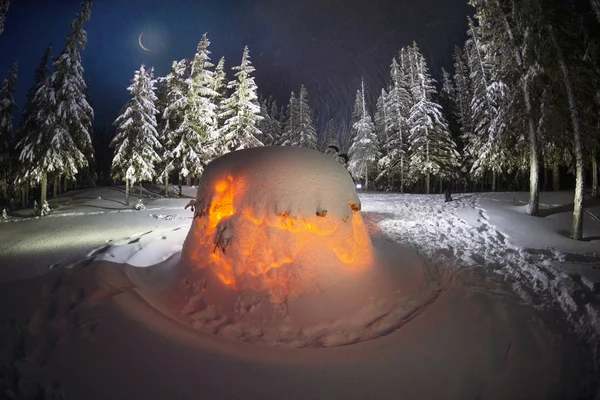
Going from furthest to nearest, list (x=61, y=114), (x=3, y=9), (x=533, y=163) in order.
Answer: (x=61, y=114) < (x=533, y=163) < (x=3, y=9)

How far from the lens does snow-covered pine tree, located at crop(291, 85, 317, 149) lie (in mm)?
34031

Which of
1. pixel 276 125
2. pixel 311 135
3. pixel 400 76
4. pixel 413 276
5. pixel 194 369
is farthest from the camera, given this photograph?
pixel 276 125

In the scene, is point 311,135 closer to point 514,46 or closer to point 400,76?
point 400,76

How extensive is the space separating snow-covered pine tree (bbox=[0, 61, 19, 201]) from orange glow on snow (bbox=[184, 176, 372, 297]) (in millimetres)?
31672

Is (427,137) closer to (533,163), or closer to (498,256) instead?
(533,163)

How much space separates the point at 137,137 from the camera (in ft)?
70.3

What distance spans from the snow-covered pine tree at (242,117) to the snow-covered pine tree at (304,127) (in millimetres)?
10564

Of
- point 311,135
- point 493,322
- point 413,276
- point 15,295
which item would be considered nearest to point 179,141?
point 311,135

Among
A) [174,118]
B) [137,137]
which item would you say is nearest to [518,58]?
[137,137]

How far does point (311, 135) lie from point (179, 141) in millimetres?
16070

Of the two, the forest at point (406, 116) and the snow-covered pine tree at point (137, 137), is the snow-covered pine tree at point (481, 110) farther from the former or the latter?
the snow-covered pine tree at point (137, 137)

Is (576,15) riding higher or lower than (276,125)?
lower

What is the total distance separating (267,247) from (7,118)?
109ft

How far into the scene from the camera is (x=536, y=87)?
40.7 ft
